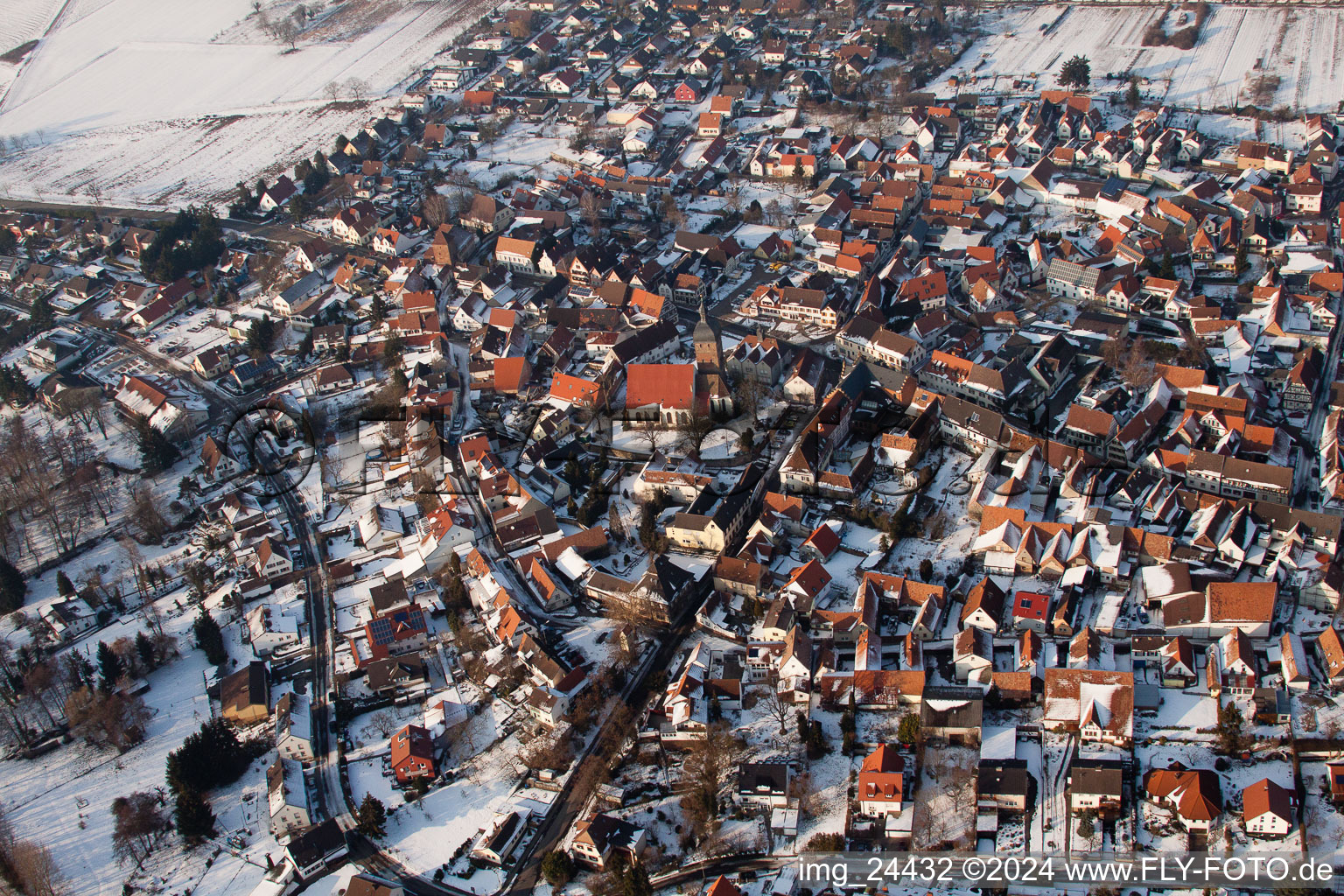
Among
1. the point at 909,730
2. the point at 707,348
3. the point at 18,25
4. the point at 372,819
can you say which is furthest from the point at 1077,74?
the point at 18,25

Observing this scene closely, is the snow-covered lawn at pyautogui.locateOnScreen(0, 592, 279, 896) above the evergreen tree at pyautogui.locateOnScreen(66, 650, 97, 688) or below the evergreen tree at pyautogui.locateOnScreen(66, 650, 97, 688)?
below

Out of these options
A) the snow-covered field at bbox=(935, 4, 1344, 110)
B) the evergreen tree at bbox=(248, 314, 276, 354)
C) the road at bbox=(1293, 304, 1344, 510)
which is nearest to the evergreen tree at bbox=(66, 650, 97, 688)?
the evergreen tree at bbox=(248, 314, 276, 354)

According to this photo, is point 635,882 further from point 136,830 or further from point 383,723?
point 136,830

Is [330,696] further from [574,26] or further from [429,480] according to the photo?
[574,26]

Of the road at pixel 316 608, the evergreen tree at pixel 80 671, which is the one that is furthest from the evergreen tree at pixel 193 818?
the evergreen tree at pixel 80 671

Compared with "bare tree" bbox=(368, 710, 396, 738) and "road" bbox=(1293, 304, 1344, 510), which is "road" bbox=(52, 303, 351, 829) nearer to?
"bare tree" bbox=(368, 710, 396, 738)

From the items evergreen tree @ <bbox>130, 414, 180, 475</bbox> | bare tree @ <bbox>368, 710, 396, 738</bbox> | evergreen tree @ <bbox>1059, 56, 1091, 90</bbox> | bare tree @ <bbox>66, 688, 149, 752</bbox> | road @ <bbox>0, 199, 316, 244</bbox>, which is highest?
road @ <bbox>0, 199, 316, 244</bbox>

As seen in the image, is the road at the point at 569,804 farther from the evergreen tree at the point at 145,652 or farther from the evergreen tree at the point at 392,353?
the evergreen tree at the point at 392,353
